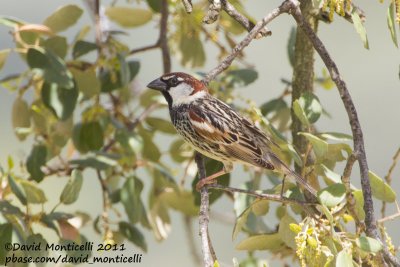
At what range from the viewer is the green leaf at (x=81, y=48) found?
328 centimetres

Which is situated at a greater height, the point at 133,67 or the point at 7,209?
the point at 133,67

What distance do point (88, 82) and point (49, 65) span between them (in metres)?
0.23

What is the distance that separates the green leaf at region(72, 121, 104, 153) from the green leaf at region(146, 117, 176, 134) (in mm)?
295

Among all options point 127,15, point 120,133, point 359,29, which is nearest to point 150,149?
point 120,133

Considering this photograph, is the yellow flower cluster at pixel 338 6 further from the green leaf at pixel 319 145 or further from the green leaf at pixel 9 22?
the green leaf at pixel 9 22

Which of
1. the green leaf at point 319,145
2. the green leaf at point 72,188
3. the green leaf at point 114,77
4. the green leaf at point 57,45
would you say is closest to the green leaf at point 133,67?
the green leaf at point 114,77

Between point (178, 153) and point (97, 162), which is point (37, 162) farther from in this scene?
point (178, 153)

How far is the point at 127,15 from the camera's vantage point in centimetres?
374

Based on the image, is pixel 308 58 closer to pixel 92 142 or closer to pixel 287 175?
pixel 287 175

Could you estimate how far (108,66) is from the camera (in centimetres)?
341

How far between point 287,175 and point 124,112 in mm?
1198

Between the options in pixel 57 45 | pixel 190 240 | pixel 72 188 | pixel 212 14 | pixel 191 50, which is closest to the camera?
pixel 212 14

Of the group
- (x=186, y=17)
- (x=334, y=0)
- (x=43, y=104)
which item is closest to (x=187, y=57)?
(x=186, y=17)

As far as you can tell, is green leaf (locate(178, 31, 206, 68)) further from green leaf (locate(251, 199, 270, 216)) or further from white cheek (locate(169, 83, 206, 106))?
green leaf (locate(251, 199, 270, 216))
